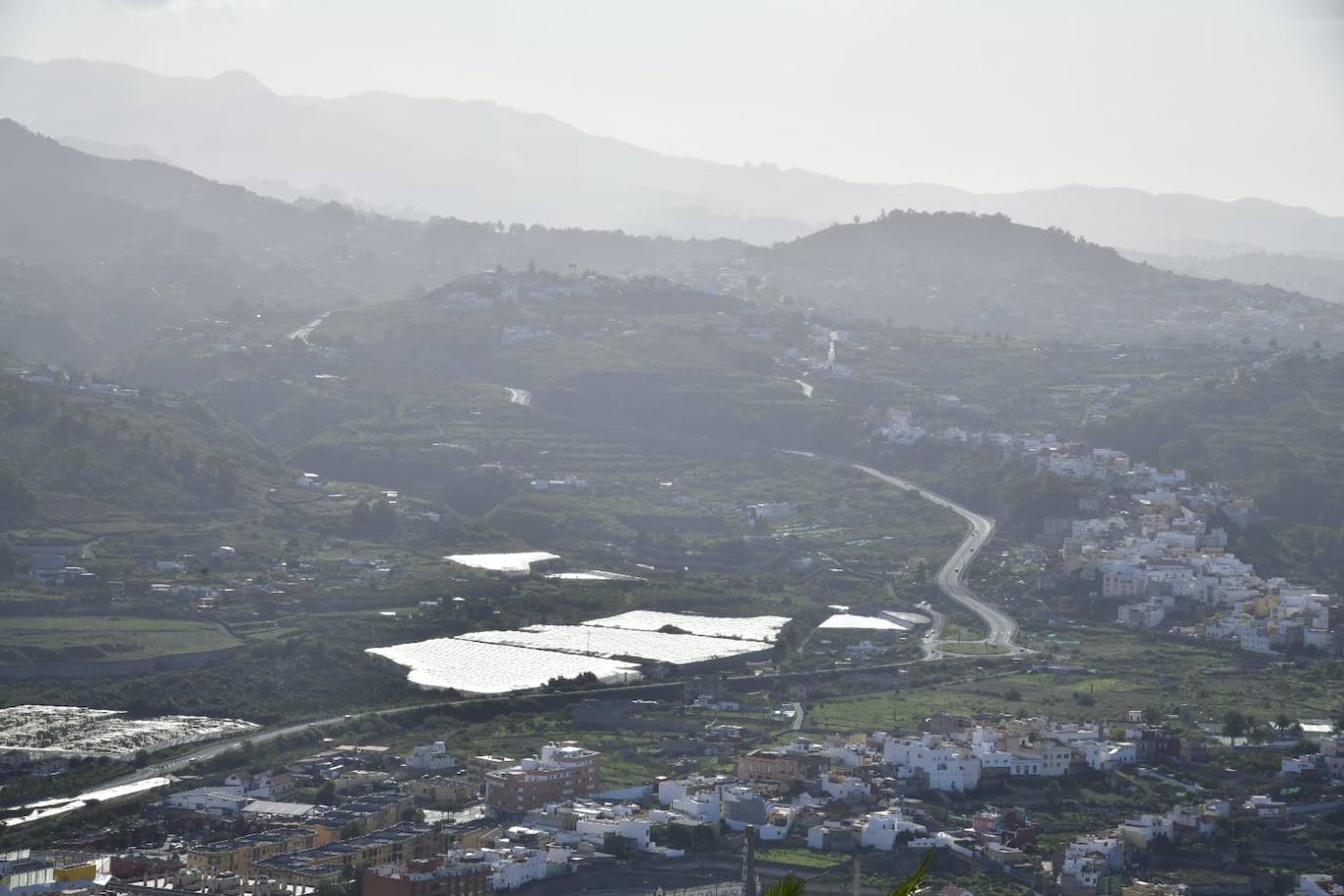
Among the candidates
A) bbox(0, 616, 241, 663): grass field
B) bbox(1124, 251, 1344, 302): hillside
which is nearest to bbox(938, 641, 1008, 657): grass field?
bbox(0, 616, 241, 663): grass field

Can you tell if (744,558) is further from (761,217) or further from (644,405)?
(761,217)

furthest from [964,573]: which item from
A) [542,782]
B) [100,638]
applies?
[542,782]

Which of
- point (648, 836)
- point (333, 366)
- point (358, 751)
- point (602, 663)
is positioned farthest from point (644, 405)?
point (648, 836)

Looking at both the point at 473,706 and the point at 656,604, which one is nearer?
the point at 473,706

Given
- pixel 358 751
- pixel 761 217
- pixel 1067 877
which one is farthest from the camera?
pixel 761 217

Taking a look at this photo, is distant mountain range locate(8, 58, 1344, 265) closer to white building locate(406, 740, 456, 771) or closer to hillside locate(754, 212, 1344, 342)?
hillside locate(754, 212, 1344, 342)

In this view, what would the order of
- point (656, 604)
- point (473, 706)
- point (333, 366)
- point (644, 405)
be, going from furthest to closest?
point (333, 366) < point (644, 405) < point (656, 604) < point (473, 706)
